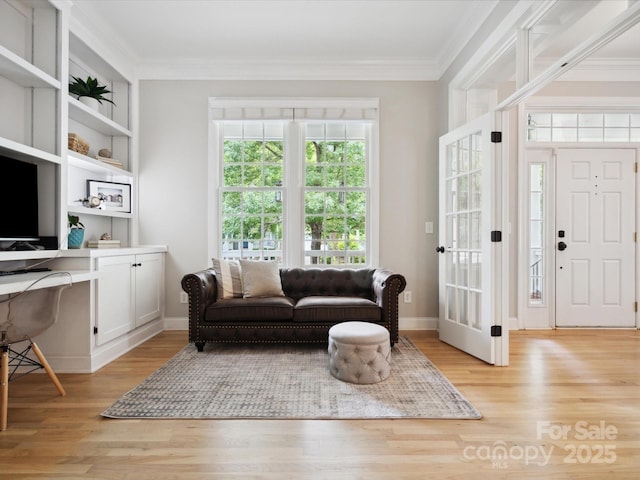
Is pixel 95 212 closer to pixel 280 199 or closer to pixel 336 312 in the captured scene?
pixel 280 199

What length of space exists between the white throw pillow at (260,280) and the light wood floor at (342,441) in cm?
128

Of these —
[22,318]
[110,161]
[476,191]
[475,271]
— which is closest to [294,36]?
[110,161]

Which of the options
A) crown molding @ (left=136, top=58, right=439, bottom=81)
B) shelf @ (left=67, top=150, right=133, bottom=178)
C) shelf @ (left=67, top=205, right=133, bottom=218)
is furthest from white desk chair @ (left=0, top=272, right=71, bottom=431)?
crown molding @ (left=136, top=58, right=439, bottom=81)

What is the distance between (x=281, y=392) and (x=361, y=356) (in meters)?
0.62

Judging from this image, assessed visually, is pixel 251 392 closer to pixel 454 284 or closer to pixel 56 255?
pixel 56 255

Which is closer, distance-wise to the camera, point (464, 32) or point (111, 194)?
point (464, 32)

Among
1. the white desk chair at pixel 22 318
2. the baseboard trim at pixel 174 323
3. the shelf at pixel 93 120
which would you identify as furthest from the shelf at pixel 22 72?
the baseboard trim at pixel 174 323

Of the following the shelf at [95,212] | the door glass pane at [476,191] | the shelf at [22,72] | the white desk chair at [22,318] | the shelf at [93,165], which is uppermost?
the shelf at [22,72]

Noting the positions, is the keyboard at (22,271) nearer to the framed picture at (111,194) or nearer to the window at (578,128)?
the framed picture at (111,194)

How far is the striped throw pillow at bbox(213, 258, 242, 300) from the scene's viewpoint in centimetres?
368

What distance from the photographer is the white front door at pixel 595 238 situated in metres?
4.40

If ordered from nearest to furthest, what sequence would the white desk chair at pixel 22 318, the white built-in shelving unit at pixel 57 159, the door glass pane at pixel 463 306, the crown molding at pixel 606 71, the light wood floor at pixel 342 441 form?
the light wood floor at pixel 342 441 < the white desk chair at pixel 22 318 < the white built-in shelving unit at pixel 57 159 < the door glass pane at pixel 463 306 < the crown molding at pixel 606 71

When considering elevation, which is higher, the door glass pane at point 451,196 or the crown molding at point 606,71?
the crown molding at point 606,71

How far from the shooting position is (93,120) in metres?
3.58
